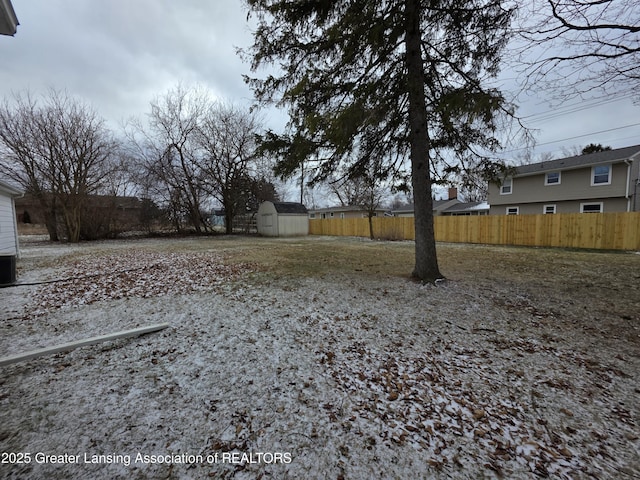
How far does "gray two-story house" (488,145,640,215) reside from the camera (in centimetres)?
1337

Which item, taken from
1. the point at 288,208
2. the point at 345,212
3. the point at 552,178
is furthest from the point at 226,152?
the point at 552,178

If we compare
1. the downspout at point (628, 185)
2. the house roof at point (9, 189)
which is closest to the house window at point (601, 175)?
the downspout at point (628, 185)

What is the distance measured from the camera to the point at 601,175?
1423 cm

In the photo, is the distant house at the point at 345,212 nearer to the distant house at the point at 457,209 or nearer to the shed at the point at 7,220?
the distant house at the point at 457,209

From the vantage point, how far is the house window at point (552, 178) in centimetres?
1567

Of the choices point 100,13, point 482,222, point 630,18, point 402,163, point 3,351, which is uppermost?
point 100,13

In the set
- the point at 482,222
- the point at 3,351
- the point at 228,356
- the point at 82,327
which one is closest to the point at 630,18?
the point at 228,356

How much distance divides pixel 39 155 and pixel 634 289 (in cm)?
2469

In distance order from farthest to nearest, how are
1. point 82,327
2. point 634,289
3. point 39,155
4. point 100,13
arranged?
1. point 39,155
2. point 100,13
3. point 634,289
4. point 82,327

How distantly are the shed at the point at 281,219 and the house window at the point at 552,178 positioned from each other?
17.4 metres

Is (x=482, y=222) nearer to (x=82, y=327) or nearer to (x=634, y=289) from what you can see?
(x=634, y=289)

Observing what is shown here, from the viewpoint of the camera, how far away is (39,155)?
47.7 ft

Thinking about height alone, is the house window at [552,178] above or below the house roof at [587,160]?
below

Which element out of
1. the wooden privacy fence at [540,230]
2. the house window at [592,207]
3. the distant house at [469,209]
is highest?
the distant house at [469,209]
